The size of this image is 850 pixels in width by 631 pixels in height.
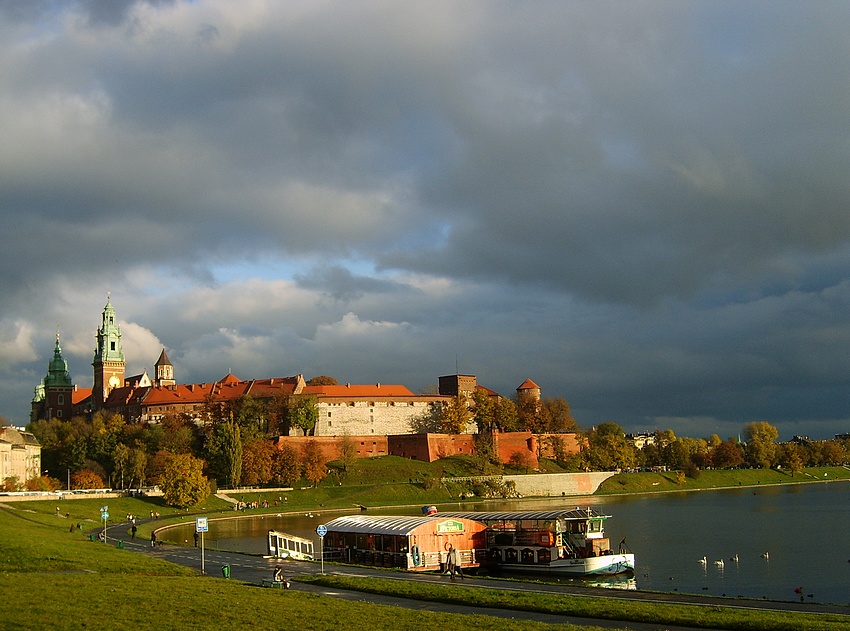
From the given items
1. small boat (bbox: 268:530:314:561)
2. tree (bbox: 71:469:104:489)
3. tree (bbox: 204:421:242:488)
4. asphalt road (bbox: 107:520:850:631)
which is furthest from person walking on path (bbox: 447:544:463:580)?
tree (bbox: 71:469:104:489)

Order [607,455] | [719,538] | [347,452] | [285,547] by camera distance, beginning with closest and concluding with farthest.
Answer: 1. [285,547]
2. [719,538]
3. [347,452]
4. [607,455]

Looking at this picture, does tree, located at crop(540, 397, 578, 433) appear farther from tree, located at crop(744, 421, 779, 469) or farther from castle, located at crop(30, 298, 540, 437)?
tree, located at crop(744, 421, 779, 469)

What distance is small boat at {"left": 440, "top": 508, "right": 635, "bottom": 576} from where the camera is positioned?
141 ft

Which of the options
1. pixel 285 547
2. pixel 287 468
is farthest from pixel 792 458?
pixel 285 547

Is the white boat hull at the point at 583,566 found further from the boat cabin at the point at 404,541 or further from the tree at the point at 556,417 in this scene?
the tree at the point at 556,417

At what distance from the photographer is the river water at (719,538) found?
1588 inches

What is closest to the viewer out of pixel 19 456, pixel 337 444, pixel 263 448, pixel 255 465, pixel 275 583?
pixel 275 583

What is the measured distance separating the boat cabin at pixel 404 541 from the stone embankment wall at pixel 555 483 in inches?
2643

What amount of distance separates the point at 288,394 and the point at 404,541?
86.5 metres

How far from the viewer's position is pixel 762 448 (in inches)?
6024

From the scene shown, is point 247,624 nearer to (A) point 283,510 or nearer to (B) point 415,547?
(B) point 415,547

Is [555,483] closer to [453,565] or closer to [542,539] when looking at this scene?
[542,539]

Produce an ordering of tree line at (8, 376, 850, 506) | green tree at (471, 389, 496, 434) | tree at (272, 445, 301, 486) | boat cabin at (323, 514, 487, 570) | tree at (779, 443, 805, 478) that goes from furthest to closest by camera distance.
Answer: tree at (779, 443, 805, 478), green tree at (471, 389, 496, 434), tree at (272, 445, 301, 486), tree line at (8, 376, 850, 506), boat cabin at (323, 514, 487, 570)

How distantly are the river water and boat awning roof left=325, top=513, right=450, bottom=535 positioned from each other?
7.74 meters
